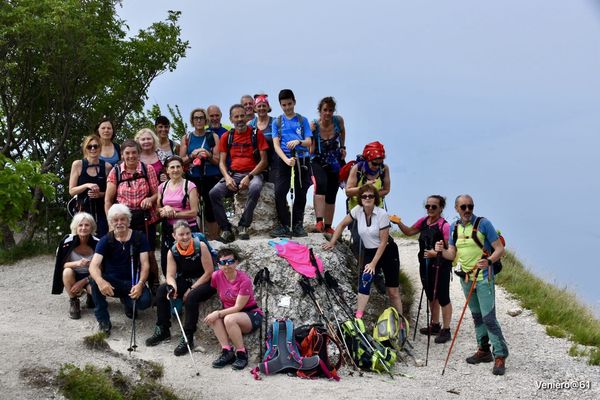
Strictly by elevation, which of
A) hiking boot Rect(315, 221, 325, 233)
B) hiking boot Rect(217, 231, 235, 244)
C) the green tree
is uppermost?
the green tree

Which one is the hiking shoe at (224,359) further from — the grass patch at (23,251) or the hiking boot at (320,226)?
the grass patch at (23,251)

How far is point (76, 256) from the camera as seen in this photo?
11109mm

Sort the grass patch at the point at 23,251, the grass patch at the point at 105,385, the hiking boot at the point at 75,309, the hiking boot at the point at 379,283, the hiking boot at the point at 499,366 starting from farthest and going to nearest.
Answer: the grass patch at the point at 23,251 < the hiking boot at the point at 379,283 < the hiking boot at the point at 75,309 < the hiking boot at the point at 499,366 < the grass patch at the point at 105,385

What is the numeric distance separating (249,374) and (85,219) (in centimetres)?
402

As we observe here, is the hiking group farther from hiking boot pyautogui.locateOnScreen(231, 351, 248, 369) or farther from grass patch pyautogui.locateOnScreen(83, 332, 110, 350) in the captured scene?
Result: grass patch pyautogui.locateOnScreen(83, 332, 110, 350)

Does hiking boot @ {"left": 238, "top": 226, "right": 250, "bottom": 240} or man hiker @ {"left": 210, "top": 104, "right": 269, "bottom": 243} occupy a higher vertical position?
man hiker @ {"left": 210, "top": 104, "right": 269, "bottom": 243}

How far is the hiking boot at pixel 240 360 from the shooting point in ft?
30.8

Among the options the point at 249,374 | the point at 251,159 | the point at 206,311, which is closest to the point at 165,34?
the point at 251,159

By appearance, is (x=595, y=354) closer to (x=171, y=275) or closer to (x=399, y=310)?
(x=399, y=310)

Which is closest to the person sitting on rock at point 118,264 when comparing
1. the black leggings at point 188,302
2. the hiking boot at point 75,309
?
the black leggings at point 188,302

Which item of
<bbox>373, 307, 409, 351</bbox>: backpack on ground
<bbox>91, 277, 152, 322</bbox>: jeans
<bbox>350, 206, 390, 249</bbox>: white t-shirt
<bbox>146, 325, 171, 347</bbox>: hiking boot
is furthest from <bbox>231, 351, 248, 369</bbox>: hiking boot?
<bbox>350, 206, 390, 249</bbox>: white t-shirt

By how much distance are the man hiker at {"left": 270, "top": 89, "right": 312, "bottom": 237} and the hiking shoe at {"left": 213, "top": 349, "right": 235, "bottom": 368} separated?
10.5ft

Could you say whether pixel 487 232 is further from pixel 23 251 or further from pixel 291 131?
pixel 23 251

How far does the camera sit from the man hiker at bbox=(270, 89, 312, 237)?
11312 millimetres
